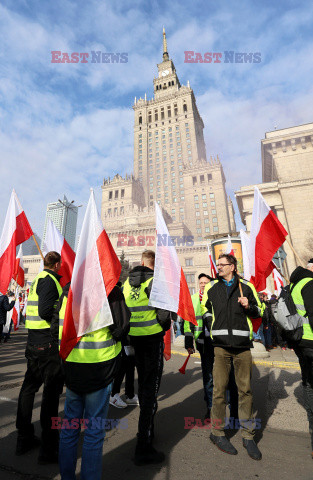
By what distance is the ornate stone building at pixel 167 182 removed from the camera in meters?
78.2

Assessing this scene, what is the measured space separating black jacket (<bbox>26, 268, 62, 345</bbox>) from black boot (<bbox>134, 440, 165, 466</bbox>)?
1.54 meters

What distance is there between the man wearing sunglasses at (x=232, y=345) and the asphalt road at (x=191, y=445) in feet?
0.89

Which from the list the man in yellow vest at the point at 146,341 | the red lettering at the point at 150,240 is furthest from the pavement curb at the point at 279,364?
the red lettering at the point at 150,240

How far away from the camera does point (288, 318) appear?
291 cm

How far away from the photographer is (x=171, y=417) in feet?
12.5

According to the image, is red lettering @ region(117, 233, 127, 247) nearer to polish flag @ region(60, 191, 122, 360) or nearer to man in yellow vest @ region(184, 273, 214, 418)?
man in yellow vest @ region(184, 273, 214, 418)

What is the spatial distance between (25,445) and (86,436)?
1382 mm

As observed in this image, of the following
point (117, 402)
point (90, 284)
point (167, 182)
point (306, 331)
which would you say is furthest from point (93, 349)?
point (167, 182)

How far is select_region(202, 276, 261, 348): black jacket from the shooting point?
3.08 m

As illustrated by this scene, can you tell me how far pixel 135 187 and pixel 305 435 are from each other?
93312mm

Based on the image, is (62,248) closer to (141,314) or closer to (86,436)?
(141,314)

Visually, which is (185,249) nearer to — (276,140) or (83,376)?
(276,140)

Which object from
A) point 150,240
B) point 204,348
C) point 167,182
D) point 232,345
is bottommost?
point 204,348

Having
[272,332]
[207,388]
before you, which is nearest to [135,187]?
[272,332]
